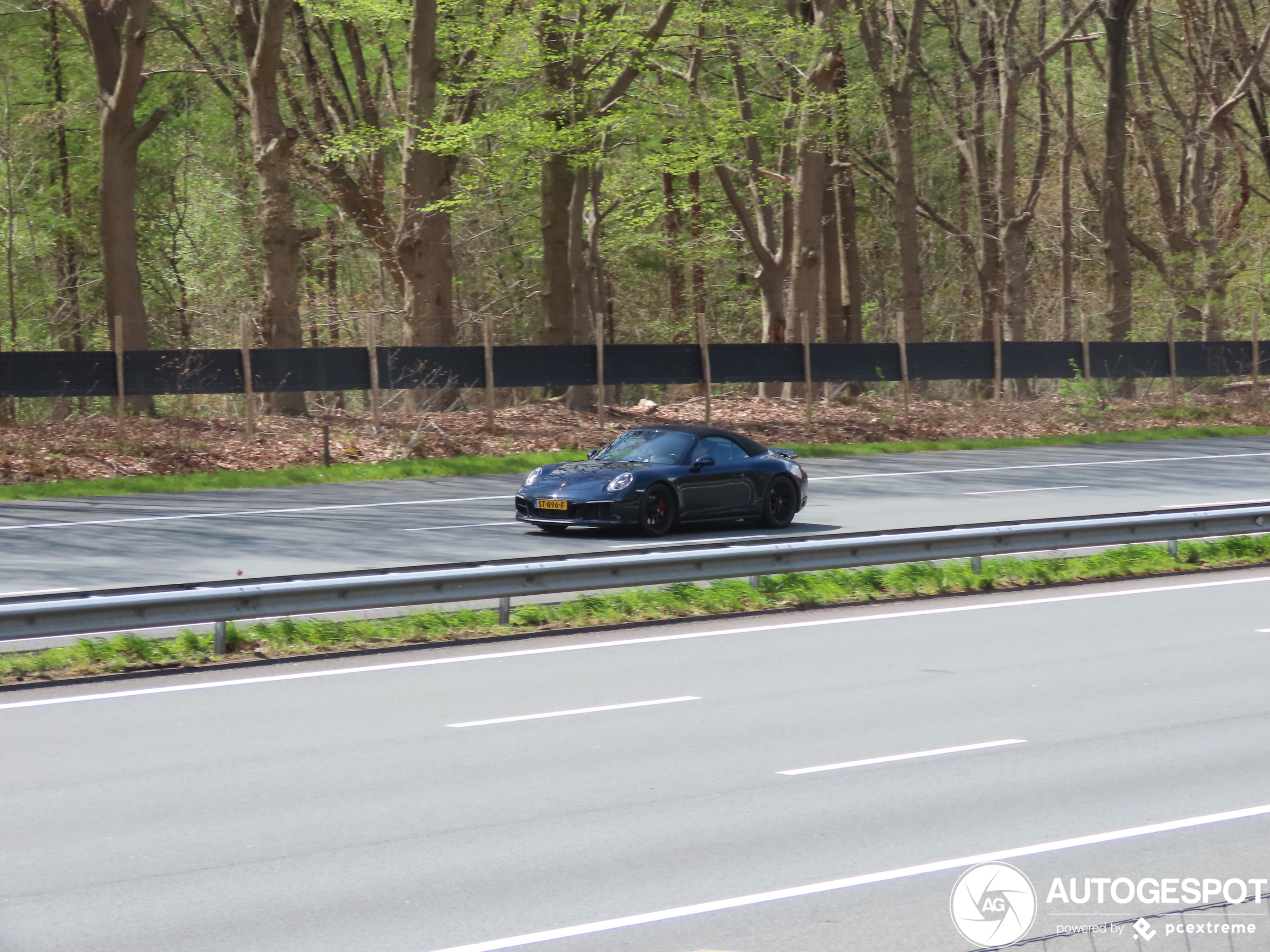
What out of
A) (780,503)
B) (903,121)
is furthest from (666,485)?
(903,121)

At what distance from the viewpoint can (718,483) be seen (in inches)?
704

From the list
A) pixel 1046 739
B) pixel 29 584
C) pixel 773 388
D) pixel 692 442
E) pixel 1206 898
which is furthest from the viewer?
pixel 773 388

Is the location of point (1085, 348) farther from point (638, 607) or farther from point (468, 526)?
point (638, 607)

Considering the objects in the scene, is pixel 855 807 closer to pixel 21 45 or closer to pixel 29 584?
pixel 29 584

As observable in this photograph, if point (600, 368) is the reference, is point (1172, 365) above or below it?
below

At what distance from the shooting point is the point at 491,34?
30.6m

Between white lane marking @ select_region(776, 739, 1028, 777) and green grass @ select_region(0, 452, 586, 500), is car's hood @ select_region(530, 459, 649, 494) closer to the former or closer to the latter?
green grass @ select_region(0, 452, 586, 500)

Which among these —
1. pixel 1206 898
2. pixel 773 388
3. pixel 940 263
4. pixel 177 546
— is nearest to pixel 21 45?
pixel 773 388

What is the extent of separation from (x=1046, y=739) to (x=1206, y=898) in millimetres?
2616

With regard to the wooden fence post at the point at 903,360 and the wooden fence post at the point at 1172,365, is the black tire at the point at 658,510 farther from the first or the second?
the wooden fence post at the point at 1172,365

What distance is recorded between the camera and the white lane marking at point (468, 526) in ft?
58.4

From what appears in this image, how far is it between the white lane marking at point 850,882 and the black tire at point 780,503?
38.1ft

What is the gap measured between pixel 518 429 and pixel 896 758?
21560mm

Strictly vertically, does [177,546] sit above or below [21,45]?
below
